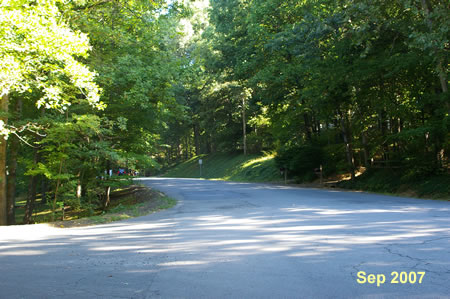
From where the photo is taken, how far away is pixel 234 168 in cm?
4522

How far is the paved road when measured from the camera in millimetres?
4547

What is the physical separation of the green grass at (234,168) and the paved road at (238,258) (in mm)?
23387

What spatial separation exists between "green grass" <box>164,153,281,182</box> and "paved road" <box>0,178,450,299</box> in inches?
921

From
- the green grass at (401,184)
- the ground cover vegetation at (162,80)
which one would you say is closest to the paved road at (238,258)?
the ground cover vegetation at (162,80)

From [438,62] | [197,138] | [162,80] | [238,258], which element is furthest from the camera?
[197,138]

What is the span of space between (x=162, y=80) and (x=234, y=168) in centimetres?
2869

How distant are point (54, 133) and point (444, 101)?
15.4 metres

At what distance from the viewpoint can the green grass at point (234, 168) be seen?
3616 centimetres

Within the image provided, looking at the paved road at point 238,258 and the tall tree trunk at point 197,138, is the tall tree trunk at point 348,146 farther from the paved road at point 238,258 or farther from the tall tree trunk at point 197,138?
the tall tree trunk at point 197,138

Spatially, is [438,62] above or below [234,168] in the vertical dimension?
above

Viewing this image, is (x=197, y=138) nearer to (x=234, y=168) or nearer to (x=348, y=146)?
(x=234, y=168)

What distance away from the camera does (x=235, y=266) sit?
554cm

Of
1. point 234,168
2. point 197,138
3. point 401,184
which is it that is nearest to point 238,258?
point 401,184

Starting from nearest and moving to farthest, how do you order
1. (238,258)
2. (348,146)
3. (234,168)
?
(238,258) < (348,146) < (234,168)
